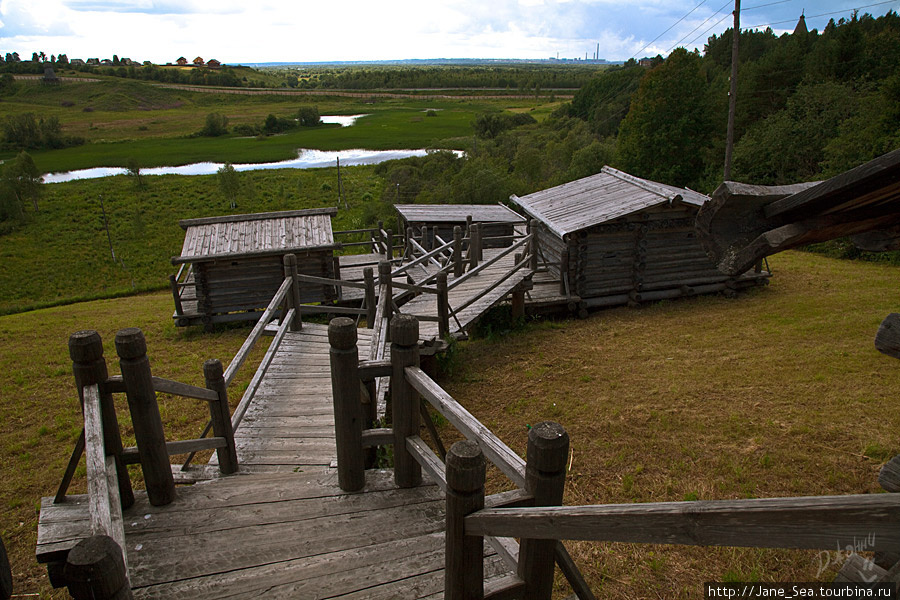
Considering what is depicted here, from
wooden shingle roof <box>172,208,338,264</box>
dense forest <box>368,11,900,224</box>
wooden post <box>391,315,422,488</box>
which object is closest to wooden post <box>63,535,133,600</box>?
wooden post <box>391,315,422,488</box>

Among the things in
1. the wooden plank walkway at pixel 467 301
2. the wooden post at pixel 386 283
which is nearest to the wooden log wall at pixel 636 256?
the wooden plank walkway at pixel 467 301

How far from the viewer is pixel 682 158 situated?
30.6m

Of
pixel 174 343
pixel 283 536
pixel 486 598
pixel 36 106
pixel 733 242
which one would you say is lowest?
pixel 174 343

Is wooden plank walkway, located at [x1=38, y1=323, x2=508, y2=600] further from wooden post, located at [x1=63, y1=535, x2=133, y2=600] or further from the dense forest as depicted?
the dense forest

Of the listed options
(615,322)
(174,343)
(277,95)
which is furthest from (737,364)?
(277,95)

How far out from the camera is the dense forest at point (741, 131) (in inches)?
958

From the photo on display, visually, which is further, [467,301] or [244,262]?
[244,262]

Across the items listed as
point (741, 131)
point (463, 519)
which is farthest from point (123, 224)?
point (741, 131)

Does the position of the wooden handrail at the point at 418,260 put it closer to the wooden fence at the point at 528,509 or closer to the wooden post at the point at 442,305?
the wooden post at the point at 442,305

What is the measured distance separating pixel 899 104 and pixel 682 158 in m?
10.5

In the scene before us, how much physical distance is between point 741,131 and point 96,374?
42435 mm

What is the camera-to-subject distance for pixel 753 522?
4.60 feet

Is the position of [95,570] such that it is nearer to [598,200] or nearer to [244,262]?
[244,262]

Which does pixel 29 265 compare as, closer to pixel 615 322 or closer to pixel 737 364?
pixel 615 322
